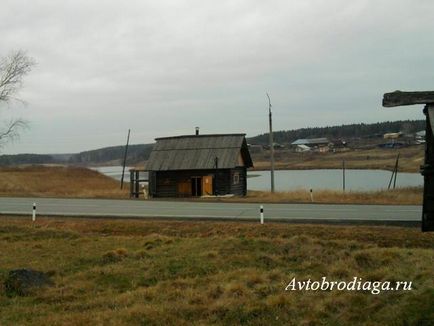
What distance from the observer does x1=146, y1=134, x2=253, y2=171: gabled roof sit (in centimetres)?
4234

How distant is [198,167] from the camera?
42.1m

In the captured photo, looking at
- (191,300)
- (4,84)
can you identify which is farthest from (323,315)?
(4,84)

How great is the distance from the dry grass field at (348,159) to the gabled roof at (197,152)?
187ft

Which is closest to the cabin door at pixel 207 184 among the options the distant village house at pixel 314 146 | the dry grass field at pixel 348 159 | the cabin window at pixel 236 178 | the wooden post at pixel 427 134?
the cabin window at pixel 236 178

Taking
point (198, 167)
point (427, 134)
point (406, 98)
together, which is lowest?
point (198, 167)

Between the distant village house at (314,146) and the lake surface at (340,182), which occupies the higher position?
the distant village house at (314,146)

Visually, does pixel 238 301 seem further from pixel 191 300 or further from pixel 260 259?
pixel 260 259

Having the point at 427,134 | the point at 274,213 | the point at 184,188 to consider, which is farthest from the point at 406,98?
the point at 184,188

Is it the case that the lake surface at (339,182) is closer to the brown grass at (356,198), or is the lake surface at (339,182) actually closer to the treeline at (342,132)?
the brown grass at (356,198)

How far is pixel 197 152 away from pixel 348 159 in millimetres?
86975

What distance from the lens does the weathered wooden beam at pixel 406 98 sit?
219 inches

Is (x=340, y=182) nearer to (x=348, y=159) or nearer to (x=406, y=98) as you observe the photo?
(x=348, y=159)

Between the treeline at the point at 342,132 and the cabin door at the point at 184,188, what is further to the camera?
the treeline at the point at 342,132

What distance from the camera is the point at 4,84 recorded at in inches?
1464
